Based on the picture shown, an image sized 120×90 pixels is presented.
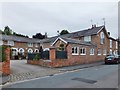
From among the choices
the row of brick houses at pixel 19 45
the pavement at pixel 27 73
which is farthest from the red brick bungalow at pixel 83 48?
the row of brick houses at pixel 19 45

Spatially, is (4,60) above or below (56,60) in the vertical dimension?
above

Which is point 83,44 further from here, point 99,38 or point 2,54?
point 2,54

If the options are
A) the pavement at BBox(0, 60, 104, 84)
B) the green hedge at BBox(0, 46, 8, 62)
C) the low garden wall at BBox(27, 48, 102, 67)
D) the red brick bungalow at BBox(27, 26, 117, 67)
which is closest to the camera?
the pavement at BBox(0, 60, 104, 84)

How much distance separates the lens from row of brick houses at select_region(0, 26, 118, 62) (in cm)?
2491

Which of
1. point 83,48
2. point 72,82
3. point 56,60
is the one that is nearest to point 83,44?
point 83,48

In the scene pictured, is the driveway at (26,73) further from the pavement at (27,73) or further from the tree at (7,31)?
the tree at (7,31)

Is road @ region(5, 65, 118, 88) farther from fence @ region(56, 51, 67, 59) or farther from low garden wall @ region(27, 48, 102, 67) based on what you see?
fence @ region(56, 51, 67, 59)

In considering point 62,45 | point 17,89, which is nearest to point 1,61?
point 17,89

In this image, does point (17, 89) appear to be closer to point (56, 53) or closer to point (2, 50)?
point (2, 50)

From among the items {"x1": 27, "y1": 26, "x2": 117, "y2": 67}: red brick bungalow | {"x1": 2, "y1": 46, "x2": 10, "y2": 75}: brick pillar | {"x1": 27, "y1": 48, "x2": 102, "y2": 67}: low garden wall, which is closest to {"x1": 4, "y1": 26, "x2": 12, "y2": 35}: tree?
{"x1": 27, "y1": 26, "x2": 117, "y2": 67}: red brick bungalow

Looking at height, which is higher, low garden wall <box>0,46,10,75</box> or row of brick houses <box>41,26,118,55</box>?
row of brick houses <box>41,26,118,55</box>

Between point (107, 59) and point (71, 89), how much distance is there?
1940cm

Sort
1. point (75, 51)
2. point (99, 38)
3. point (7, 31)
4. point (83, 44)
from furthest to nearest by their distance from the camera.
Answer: point (7, 31)
point (99, 38)
point (83, 44)
point (75, 51)

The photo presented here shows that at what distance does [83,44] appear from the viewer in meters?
27.0
